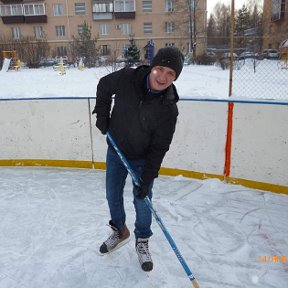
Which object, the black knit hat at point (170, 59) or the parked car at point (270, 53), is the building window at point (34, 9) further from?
the black knit hat at point (170, 59)

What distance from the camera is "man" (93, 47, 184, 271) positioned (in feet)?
6.05

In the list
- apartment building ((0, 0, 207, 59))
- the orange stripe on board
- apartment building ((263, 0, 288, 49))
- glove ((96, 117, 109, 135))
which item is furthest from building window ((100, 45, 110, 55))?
glove ((96, 117, 109, 135))

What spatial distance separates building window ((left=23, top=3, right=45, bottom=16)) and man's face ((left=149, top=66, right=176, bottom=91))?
1203 inches

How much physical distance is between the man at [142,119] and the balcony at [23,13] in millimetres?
30139

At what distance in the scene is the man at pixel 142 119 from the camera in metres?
1.84

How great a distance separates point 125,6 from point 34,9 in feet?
26.6

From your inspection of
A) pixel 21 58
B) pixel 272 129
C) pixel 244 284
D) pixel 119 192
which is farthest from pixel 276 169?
pixel 21 58

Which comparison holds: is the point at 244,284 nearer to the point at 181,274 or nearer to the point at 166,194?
the point at 181,274

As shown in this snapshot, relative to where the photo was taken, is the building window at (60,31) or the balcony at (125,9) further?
the building window at (60,31)

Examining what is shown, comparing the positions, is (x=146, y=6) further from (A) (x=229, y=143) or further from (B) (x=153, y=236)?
(B) (x=153, y=236)

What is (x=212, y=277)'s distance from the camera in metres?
2.15

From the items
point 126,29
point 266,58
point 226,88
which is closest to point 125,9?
point 126,29

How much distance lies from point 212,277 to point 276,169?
1.66 meters
